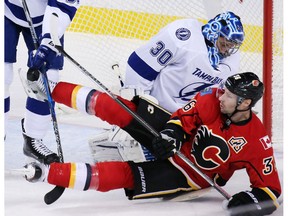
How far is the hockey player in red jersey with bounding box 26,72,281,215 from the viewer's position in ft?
7.04

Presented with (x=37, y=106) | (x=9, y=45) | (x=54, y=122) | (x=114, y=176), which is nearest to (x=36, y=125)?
(x=37, y=106)

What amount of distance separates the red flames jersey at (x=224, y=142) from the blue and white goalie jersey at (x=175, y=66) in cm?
48

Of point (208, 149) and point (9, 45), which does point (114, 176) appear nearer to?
point (208, 149)

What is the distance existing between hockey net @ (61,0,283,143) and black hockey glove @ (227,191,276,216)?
1.44 meters

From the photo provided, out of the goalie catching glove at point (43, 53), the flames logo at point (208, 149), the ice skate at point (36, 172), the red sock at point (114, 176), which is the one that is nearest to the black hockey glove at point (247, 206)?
the flames logo at point (208, 149)

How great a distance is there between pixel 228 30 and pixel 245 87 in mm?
515

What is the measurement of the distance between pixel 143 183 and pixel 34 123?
0.67 meters

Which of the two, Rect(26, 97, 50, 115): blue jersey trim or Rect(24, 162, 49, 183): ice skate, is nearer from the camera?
Rect(24, 162, 49, 183): ice skate

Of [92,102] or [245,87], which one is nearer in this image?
[245,87]

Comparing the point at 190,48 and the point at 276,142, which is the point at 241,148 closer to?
the point at 190,48

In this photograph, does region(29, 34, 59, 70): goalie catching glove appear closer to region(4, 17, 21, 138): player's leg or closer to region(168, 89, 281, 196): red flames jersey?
region(4, 17, 21, 138): player's leg

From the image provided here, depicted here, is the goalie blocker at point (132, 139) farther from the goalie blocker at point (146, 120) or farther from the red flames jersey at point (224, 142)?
the red flames jersey at point (224, 142)

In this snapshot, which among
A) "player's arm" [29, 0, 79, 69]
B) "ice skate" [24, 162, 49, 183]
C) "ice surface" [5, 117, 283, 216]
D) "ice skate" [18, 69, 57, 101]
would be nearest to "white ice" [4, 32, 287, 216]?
"ice surface" [5, 117, 283, 216]

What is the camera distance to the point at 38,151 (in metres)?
2.63
